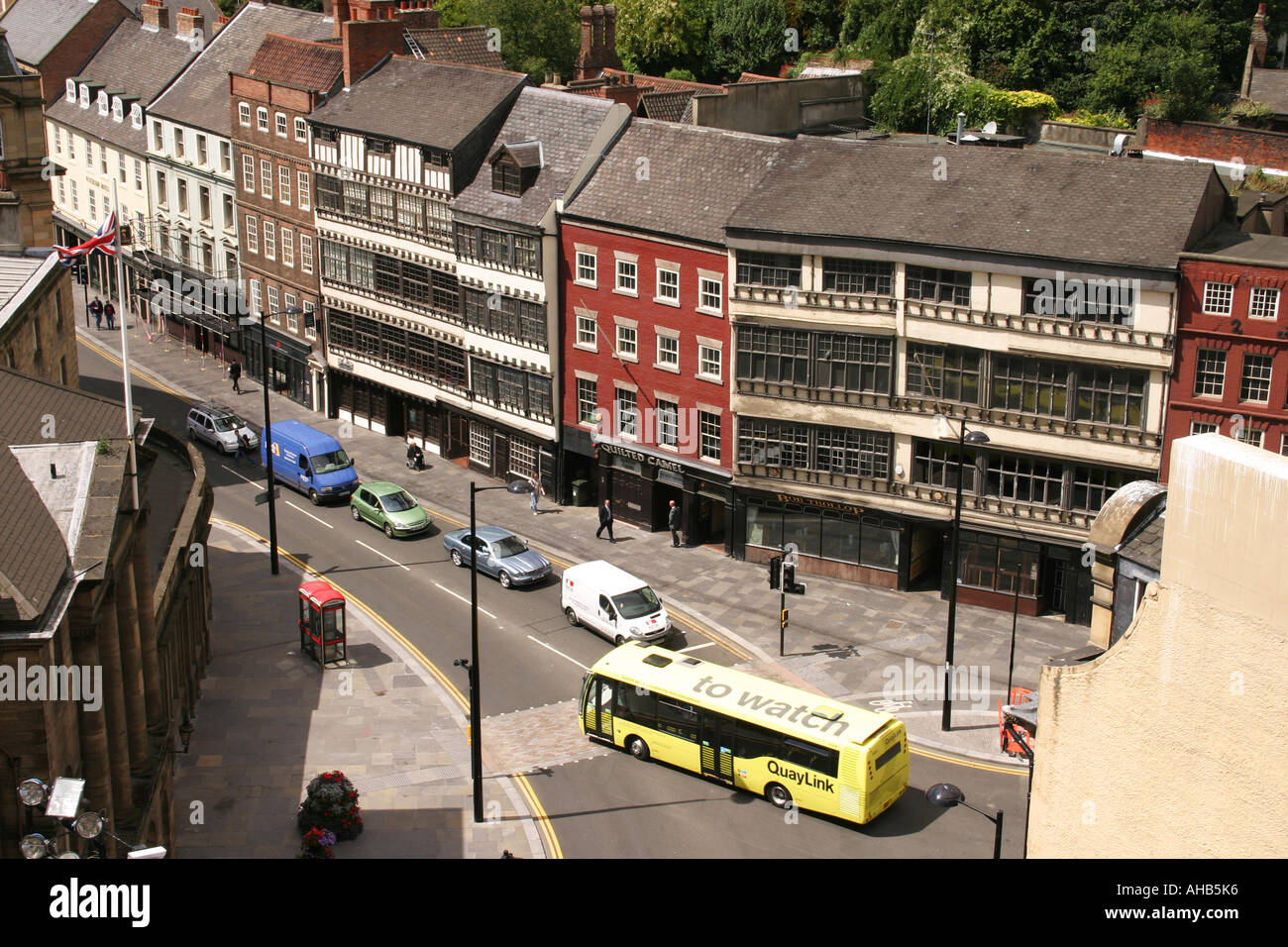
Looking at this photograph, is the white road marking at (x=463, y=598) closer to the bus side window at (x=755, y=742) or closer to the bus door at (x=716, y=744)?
the bus door at (x=716, y=744)

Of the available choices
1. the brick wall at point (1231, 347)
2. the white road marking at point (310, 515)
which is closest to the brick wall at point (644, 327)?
the white road marking at point (310, 515)

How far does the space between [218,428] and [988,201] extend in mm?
34832

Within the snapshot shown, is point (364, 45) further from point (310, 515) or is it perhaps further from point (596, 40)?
point (596, 40)

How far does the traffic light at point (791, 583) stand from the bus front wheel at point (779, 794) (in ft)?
29.6

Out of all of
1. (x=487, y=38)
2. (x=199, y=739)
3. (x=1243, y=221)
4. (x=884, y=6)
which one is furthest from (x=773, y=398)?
(x=884, y=6)

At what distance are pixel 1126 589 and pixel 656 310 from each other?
3257cm

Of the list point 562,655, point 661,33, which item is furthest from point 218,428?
point 661,33

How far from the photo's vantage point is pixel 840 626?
48250 millimetres

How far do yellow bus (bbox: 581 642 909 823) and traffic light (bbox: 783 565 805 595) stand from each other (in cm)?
661

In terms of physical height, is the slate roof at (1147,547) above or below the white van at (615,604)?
above

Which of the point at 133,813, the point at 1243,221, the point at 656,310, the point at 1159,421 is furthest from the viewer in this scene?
the point at 656,310

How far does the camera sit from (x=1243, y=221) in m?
48.4

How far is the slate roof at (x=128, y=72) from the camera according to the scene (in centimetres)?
8450
